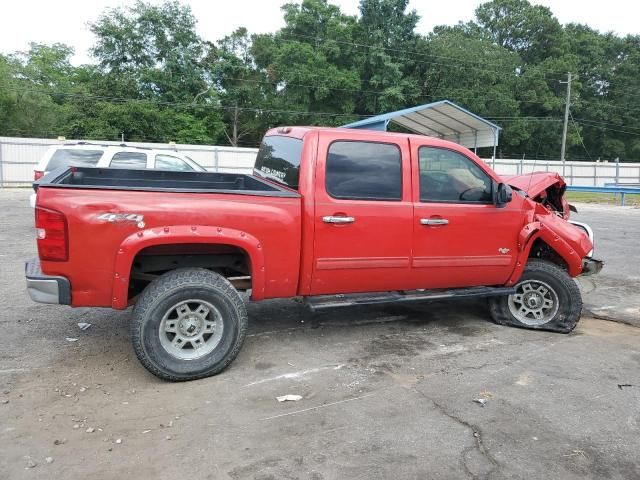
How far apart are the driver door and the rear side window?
8.24 meters

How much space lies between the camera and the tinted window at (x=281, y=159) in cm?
461

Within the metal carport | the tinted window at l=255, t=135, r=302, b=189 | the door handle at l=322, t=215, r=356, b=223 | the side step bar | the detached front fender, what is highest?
the metal carport

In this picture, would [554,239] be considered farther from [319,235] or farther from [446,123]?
[446,123]

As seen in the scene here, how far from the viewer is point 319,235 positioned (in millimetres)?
4375

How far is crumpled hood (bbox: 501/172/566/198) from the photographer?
5979mm

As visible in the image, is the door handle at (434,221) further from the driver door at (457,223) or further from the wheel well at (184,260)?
the wheel well at (184,260)

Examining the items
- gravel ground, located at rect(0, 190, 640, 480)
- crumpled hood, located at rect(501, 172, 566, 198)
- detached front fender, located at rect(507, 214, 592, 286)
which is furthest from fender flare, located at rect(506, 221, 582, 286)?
crumpled hood, located at rect(501, 172, 566, 198)

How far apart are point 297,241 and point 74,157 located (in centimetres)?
826

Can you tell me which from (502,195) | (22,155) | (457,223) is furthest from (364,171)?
(22,155)

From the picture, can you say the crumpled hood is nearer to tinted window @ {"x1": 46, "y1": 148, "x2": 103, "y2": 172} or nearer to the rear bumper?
the rear bumper

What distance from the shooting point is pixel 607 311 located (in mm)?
6188

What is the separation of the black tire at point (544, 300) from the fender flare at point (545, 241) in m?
0.13

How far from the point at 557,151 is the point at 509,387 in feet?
197

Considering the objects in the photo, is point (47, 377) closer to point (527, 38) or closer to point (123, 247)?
point (123, 247)
